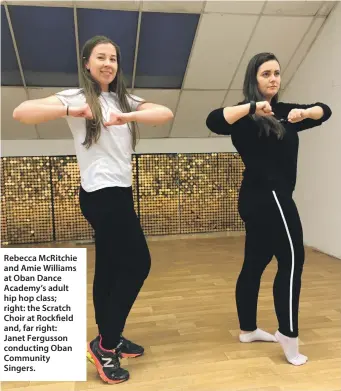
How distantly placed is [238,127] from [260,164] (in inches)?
6.7

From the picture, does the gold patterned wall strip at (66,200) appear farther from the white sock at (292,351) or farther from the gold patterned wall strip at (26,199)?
the white sock at (292,351)

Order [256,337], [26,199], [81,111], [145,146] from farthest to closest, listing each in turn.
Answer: [145,146], [26,199], [256,337], [81,111]

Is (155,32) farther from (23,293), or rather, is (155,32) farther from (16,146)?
(23,293)

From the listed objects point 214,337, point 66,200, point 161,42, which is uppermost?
point 161,42

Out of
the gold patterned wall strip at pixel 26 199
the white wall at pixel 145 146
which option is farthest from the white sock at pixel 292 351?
the gold patterned wall strip at pixel 26 199

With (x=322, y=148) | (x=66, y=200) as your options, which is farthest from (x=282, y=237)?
(x=66, y=200)

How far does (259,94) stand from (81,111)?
0.72m

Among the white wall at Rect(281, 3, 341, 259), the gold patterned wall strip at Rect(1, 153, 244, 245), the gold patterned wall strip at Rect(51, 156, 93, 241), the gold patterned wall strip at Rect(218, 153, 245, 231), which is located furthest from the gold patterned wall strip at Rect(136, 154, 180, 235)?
the white wall at Rect(281, 3, 341, 259)

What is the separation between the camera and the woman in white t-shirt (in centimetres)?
137

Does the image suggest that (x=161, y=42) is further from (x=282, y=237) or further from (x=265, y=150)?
(x=282, y=237)

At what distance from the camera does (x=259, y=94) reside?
61.8 inches

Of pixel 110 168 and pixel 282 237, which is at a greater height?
pixel 110 168

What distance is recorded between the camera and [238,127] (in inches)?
60.8

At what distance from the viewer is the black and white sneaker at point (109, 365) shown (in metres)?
1.46
